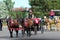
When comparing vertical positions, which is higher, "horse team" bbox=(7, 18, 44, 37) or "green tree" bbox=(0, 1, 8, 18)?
"horse team" bbox=(7, 18, 44, 37)

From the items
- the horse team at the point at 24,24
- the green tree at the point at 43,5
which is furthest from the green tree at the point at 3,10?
the horse team at the point at 24,24

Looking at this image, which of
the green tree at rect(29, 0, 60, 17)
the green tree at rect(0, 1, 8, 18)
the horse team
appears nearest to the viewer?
the horse team

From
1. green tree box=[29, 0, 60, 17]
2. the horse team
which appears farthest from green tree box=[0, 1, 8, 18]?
the horse team

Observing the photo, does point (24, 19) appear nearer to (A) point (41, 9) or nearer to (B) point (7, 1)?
(A) point (41, 9)

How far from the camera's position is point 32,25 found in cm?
2559

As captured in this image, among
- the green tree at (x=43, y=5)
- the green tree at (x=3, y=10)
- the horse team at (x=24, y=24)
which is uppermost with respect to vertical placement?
the horse team at (x=24, y=24)

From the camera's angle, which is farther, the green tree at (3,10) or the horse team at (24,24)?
the green tree at (3,10)

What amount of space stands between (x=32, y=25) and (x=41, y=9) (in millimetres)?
55625

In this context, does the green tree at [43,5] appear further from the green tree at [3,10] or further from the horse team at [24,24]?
the horse team at [24,24]

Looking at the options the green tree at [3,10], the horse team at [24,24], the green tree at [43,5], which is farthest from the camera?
the green tree at [3,10]

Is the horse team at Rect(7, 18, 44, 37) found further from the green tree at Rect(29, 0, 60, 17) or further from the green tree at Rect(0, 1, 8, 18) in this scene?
the green tree at Rect(0, 1, 8, 18)

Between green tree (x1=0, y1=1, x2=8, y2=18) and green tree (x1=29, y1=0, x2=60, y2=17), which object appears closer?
green tree (x1=29, y1=0, x2=60, y2=17)

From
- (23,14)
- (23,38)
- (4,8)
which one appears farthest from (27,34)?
(4,8)

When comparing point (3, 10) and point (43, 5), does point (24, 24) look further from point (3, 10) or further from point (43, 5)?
point (3, 10)
